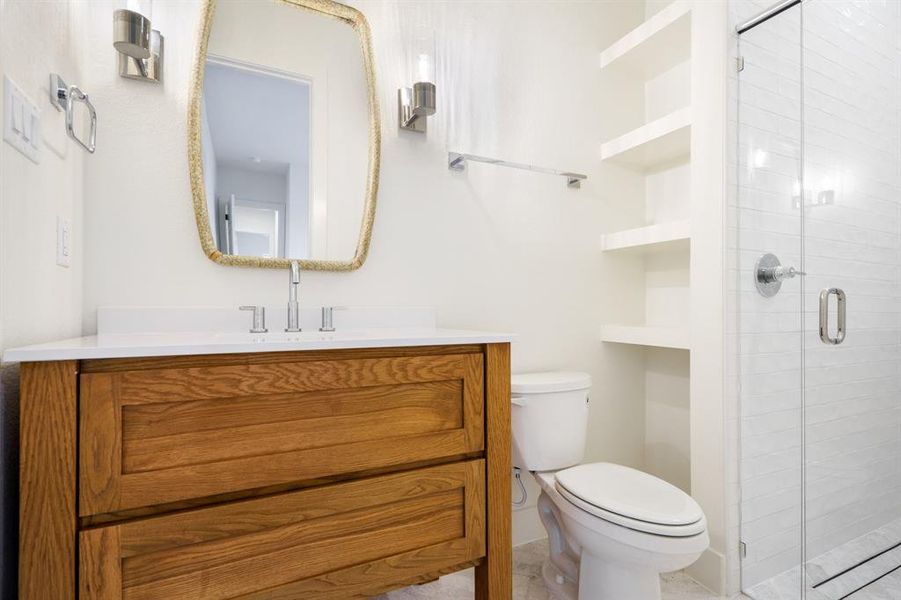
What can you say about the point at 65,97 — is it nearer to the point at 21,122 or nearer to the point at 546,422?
the point at 21,122

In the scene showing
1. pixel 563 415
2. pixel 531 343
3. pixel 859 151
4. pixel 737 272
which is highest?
pixel 859 151

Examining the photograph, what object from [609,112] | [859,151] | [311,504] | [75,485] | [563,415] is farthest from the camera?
[609,112]

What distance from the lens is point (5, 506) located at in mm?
919

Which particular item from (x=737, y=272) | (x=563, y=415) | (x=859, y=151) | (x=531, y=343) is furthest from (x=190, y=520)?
(x=859, y=151)

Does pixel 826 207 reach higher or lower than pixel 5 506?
higher

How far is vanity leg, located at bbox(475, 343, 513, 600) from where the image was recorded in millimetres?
1275

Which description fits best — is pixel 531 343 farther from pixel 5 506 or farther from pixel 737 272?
pixel 5 506

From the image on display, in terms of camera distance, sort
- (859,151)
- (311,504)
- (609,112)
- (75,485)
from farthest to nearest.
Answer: (609,112) → (859,151) → (311,504) → (75,485)

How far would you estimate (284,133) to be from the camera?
1548mm

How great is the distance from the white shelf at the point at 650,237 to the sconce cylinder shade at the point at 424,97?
1026 millimetres

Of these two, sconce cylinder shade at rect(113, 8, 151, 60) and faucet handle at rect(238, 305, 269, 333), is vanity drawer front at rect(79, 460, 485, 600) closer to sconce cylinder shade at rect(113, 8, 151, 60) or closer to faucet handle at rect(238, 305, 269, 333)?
faucet handle at rect(238, 305, 269, 333)

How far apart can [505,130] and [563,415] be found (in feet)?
3.90

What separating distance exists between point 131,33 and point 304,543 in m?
1.39

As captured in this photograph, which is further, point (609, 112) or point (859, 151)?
point (609, 112)
